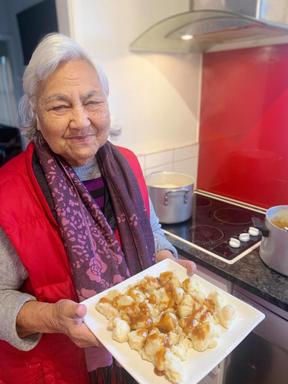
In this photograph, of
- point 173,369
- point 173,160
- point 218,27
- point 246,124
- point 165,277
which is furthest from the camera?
point 173,160

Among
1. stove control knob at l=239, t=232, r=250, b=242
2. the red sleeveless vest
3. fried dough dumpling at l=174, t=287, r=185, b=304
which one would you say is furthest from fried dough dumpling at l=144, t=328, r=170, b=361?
stove control knob at l=239, t=232, r=250, b=242

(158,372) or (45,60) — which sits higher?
(45,60)

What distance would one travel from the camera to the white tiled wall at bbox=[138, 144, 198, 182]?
1376 millimetres

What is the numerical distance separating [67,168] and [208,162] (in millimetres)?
1039

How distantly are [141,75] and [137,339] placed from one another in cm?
108

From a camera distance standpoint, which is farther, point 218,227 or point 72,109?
point 218,227

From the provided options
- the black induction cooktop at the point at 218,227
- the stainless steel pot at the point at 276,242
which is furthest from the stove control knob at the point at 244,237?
the stainless steel pot at the point at 276,242

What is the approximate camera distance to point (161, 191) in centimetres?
116

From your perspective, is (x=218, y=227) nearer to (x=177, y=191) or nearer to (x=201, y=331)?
(x=177, y=191)

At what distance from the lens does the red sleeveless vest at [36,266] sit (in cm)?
60

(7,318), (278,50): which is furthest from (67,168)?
(278,50)

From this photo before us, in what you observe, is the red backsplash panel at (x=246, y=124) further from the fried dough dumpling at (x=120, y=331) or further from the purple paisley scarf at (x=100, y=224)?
the fried dough dumpling at (x=120, y=331)

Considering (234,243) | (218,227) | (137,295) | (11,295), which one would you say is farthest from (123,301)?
(218,227)

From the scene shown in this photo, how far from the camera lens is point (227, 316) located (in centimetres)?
58
